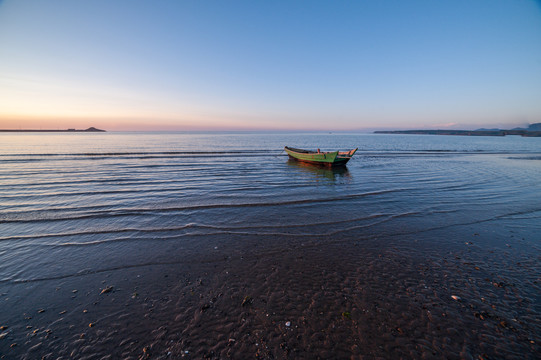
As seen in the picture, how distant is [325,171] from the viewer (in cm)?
2544

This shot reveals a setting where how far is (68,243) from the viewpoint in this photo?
805 cm

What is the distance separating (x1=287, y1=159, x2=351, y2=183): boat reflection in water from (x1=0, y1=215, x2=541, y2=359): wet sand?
13.7 m

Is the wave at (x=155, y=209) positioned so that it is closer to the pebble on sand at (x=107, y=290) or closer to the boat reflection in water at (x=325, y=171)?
the pebble on sand at (x=107, y=290)

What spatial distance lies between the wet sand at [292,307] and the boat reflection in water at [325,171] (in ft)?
45.0

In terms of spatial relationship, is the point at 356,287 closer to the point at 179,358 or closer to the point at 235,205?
the point at 179,358

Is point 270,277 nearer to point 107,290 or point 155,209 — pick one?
point 107,290

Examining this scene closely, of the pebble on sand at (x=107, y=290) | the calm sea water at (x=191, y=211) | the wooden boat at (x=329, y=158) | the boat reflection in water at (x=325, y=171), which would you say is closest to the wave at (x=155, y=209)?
the calm sea water at (x=191, y=211)

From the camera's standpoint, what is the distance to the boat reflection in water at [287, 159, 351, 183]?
70.4 ft

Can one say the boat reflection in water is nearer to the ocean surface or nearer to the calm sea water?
the calm sea water

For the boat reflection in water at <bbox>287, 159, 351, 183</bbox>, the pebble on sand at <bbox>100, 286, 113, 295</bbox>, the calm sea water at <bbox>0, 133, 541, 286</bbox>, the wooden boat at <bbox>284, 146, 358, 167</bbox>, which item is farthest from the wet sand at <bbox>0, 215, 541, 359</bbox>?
the wooden boat at <bbox>284, 146, 358, 167</bbox>

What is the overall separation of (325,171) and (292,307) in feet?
70.8

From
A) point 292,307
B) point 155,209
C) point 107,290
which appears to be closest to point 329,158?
point 155,209

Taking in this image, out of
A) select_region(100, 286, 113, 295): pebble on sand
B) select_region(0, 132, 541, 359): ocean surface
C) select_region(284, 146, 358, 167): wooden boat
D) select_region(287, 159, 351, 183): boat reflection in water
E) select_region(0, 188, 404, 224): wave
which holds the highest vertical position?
select_region(284, 146, 358, 167): wooden boat

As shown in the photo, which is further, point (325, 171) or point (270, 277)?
point (325, 171)
